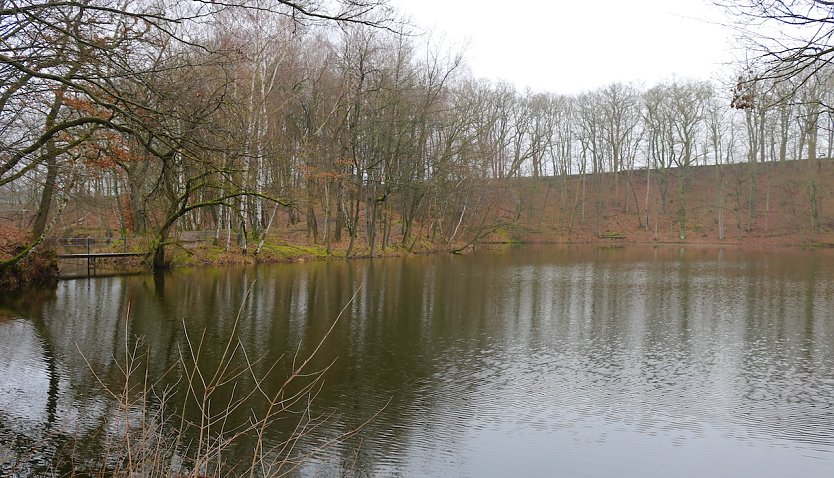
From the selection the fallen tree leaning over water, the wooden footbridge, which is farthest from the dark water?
the wooden footbridge

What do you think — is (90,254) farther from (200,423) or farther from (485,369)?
(200,423)

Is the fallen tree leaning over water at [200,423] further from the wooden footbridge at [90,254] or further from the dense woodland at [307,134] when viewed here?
the wooden footbridge at [90,254]

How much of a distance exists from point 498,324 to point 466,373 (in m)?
4.31

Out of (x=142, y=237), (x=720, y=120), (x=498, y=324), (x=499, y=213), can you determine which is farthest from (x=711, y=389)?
(x=720, y=120)

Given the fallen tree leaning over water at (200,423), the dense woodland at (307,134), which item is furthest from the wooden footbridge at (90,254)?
the fallen tree leaning over water at (200,423)

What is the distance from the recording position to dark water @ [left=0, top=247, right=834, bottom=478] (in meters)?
6.42

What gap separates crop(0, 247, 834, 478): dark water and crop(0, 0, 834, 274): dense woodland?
2.59 metres

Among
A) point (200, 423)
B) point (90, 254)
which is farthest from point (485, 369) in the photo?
point (90, 254)

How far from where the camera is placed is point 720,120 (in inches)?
1887

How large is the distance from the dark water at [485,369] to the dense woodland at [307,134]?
2.59 meters

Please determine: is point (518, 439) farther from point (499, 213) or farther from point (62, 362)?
point (499, 213)

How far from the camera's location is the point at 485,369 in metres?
9.70

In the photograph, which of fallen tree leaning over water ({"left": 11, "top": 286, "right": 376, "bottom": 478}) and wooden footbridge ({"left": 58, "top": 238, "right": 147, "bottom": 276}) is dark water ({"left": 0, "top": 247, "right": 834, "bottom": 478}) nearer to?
fallen tree leaning over water ({"left": 11, "top": 286, "right": 376, "bottom": 478})

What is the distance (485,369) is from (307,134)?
851 inches
